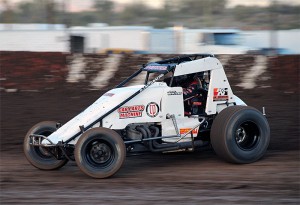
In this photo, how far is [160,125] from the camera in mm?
8609

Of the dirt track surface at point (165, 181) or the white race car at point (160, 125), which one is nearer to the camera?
the dirt track surface at point (165, 181)

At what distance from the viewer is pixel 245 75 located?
1512 cm

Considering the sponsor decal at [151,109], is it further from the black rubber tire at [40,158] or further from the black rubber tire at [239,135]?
the black rubber tire at [40,158]

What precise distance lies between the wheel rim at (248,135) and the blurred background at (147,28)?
8012 mm

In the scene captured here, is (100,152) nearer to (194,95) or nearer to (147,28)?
(194,95)

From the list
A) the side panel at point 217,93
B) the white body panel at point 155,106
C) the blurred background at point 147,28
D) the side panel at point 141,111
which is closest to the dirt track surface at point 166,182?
the white body panel at point 155,106

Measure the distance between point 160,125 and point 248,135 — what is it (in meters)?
1.26

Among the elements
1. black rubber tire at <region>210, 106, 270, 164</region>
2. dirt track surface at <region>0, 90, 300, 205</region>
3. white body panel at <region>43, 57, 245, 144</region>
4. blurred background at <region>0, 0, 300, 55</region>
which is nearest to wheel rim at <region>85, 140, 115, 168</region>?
dirt track surface at <region>0, 90, 300, 205</region>

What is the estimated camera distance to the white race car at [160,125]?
26.4 feet

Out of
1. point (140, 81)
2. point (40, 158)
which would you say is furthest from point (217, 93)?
point (140, 81)

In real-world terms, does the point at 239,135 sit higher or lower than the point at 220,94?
lower

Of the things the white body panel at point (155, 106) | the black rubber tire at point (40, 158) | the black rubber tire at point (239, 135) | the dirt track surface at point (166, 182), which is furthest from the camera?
the black rubber tire at point (40, 158)

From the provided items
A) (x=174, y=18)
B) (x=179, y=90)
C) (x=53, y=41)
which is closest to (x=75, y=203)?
(x=179, y=90)

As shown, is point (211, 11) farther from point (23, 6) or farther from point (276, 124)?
point (276, 124)
